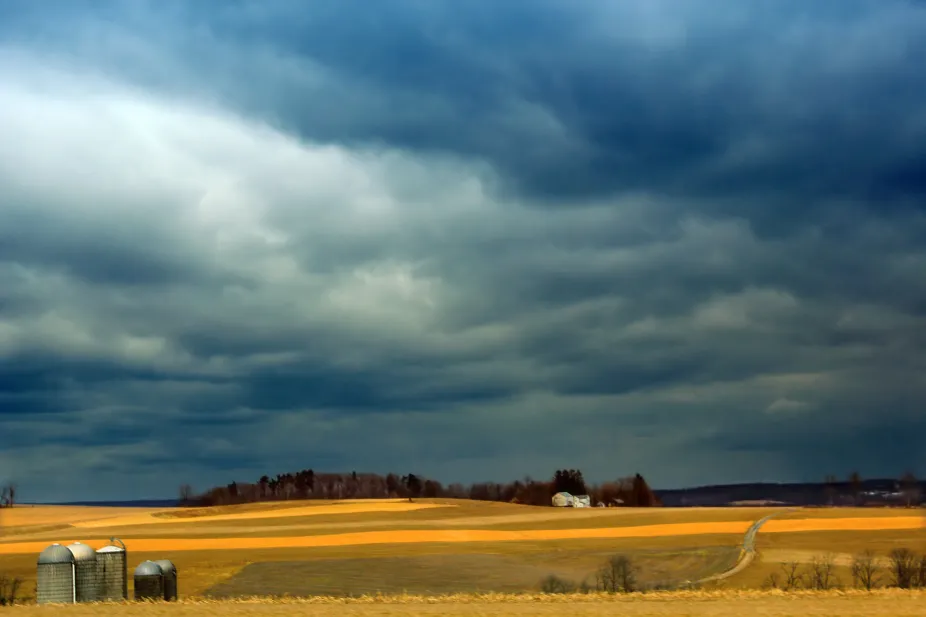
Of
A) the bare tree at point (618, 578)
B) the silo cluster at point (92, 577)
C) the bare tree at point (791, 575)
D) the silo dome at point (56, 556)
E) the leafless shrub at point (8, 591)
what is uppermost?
the silo dome at point (56, 556)

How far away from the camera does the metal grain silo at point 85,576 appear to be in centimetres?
3538

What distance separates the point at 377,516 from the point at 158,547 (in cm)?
2527

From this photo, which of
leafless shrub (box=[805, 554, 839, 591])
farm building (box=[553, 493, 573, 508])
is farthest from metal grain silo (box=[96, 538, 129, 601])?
farm building (box=[553, 493, 573, 508])

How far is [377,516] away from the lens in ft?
263

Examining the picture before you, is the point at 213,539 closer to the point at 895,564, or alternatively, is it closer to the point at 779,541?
the point at 779,541

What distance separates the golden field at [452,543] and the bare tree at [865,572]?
81 cm

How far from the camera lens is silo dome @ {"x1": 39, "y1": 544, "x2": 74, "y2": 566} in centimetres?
3503

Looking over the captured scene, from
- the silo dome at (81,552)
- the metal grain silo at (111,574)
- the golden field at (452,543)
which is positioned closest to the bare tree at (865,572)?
the golden field at (452,543)

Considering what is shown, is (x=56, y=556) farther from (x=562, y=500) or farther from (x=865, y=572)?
(x=562, y=500)

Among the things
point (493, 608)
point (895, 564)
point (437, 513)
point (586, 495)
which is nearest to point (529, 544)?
point (895, 564)

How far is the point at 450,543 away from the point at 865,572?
21820 mm

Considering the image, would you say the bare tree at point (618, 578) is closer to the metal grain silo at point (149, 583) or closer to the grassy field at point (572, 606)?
the grassy field at point (572, 606)

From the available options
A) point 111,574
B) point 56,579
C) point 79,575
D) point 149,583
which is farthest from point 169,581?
point 56,579

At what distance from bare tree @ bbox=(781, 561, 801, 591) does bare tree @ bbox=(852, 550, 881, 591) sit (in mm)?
1996
